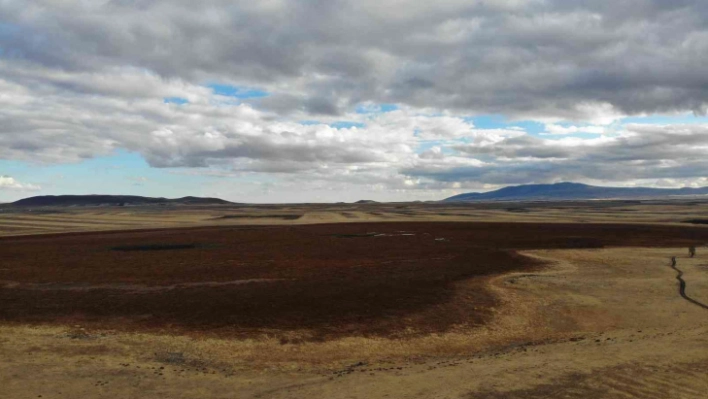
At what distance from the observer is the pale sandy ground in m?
12.8

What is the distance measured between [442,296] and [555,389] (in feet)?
37.0

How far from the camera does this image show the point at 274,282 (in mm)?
27969

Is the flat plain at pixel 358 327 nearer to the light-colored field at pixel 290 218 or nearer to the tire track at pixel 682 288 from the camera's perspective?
the tire track at pixel 682 288

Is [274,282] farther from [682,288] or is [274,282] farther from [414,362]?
[682,288]

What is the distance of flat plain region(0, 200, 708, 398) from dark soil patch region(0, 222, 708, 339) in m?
0.14

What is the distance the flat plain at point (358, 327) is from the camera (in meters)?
13.3

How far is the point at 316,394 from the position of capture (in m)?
12.6

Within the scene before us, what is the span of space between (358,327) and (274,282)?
33.2ft

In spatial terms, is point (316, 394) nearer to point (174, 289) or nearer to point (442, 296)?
point (442, 296)

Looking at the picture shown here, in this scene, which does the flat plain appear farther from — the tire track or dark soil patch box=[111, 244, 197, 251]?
dark soil patch box=[111, 244, 197, 251]

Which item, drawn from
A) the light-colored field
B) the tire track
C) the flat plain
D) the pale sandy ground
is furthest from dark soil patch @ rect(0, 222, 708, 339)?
the light-colored field

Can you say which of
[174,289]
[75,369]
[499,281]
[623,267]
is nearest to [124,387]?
[75,369]

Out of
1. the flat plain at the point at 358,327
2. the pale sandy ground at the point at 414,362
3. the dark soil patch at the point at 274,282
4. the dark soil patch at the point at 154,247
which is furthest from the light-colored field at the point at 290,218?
the pale sandy ground at the point at 414,362

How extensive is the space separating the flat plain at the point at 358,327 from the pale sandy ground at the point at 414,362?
0.21 ft
